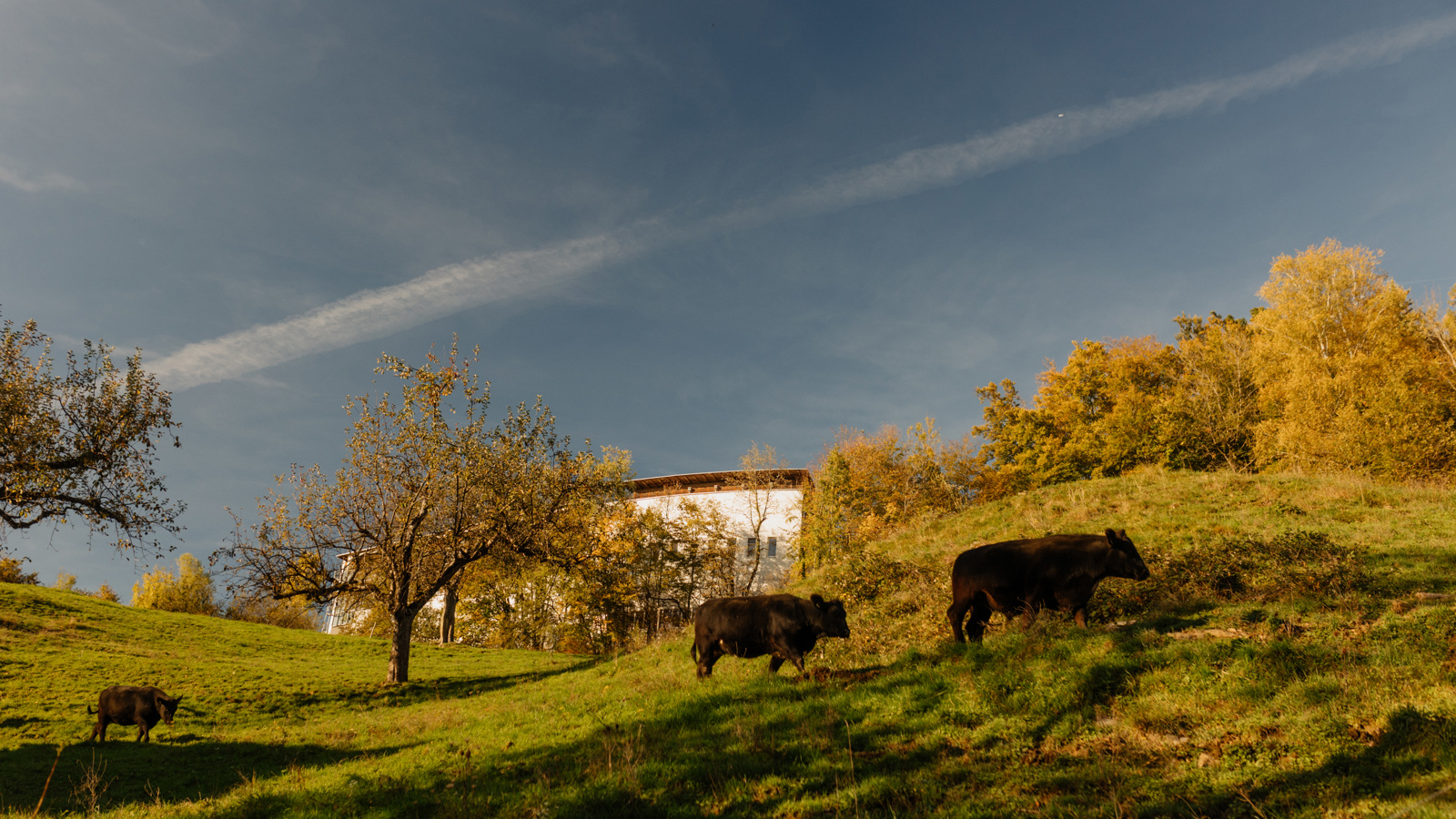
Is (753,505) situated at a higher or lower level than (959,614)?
higher

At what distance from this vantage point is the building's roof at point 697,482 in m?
78.9

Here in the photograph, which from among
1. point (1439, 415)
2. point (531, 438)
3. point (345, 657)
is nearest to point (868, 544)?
point (531, 438)

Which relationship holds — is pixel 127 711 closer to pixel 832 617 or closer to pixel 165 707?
pixel 165 707

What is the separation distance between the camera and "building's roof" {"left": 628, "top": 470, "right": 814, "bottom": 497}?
3105 inches

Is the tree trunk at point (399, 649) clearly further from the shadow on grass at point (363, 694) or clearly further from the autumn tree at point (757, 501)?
the autumn tree at point (757, 501)

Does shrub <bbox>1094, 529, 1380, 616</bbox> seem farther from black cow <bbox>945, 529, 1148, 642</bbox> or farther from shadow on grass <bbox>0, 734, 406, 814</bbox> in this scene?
shadow on grass <bbox>0, 734, 406, 814</bbox>

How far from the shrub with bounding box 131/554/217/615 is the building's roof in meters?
52.1

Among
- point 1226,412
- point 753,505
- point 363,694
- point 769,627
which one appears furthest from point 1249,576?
point 753,505

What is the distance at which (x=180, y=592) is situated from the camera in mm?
77500

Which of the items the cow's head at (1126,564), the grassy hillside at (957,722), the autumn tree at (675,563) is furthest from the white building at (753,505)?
the cow's head at (1126,564)

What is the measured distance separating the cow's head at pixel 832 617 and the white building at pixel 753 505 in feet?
160

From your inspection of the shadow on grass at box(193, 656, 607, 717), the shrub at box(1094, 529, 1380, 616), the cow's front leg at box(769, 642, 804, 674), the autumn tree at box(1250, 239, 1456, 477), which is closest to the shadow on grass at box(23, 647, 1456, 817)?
the cow's front leg at box(769, 642, 804, 674)

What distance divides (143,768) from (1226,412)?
6385cm

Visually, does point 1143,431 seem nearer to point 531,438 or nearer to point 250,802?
point 531,438
